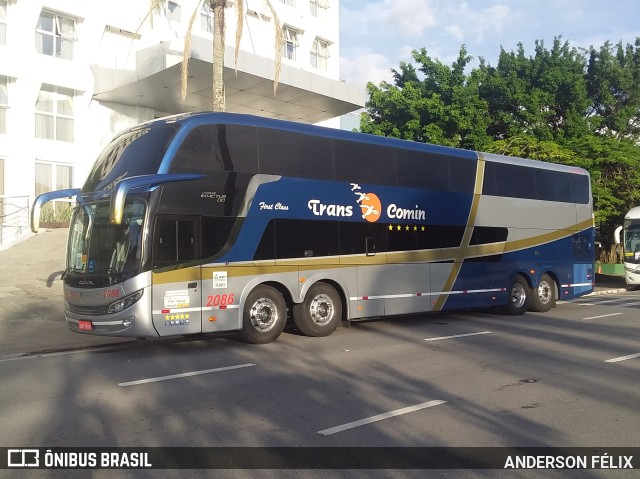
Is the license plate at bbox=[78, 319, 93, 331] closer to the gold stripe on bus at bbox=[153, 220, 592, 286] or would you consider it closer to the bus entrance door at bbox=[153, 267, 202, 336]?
the bus entrance door at bbox=[153, 267, 202, 336]

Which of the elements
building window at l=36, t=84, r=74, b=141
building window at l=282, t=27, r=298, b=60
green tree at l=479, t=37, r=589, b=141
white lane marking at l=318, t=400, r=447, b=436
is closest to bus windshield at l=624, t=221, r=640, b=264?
green tree at l=479, t=37, r=589, b=141

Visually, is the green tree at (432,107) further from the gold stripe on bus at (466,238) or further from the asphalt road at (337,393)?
the asphalt road at (337,393)

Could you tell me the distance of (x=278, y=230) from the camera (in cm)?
1191

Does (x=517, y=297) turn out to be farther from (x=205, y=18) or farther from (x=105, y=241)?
(x=205, y=18)

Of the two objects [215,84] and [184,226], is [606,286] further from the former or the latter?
[184,226]

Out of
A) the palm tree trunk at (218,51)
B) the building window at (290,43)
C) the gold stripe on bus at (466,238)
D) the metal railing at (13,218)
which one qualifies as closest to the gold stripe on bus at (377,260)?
the gold stripe on bus at (466,238)

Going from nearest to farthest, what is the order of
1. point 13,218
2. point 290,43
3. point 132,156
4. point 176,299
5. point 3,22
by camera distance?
point 176,299
point 132,156
point 3,22
point 13,218
point 290,43

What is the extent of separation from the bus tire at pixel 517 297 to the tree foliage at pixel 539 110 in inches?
521

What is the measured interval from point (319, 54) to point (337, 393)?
32.5 meters

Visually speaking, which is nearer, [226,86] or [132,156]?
[132,156]

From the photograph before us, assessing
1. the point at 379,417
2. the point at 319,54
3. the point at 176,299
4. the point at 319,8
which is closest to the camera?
the point at 379,417

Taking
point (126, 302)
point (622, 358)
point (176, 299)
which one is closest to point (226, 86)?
point (176, 299)

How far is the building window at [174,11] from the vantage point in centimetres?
2884

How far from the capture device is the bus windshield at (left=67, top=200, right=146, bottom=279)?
10199mm
